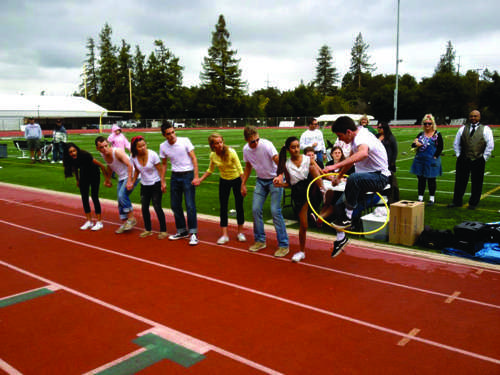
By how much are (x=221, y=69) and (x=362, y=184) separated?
8398 cm

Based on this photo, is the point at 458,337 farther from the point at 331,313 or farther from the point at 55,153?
the point at 55,153

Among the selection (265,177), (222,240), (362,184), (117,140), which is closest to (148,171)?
(222,240)

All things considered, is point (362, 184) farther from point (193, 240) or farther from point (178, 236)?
point (178, 236)

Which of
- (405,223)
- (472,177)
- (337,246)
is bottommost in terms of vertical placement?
(337,246)

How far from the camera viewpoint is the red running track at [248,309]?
3.96 m

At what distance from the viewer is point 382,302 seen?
518 centimetres

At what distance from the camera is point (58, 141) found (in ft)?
70.8

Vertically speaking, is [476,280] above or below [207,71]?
below

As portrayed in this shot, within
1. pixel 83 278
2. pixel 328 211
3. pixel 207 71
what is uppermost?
pixel 207 71

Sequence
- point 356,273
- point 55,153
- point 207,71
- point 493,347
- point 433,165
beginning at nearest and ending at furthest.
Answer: point 493,347 < point 356,273 < point 433,165 < point 55,153 < point 207,71

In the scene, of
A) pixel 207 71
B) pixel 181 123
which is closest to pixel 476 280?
pixel 181 123

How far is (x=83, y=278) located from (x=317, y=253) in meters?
3.60

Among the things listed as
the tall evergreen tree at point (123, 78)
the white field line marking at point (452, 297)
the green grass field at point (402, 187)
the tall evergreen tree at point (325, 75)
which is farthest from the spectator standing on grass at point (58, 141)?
the tall evergreen tree at point (325, 75)

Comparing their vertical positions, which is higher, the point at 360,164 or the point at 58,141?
the point at 360,164
